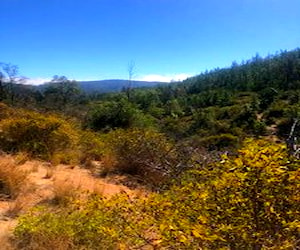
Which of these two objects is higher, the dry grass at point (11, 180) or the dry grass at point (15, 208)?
the dry grass at point (11, 180)

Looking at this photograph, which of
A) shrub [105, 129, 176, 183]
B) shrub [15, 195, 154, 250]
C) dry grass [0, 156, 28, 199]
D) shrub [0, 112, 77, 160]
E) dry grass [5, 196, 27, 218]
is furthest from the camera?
shrub [0, 112, 77, 160]

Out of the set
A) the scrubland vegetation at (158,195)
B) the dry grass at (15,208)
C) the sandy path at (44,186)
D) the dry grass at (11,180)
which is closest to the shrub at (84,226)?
the scrubland vegetation at (158,195)

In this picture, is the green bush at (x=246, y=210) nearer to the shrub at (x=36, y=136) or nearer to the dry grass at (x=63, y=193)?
the dry grass at (x=63, y=193)

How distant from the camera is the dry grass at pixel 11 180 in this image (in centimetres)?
662

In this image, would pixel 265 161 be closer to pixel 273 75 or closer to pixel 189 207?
pixel 189 207

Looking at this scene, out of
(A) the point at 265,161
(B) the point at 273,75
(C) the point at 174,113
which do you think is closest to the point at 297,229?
(A) the point at 265,161

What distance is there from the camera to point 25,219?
4.88 m

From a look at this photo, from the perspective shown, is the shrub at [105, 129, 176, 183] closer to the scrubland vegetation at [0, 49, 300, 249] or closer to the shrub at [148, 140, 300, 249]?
the scrubland vegetation at [0, 49, 300, 249]

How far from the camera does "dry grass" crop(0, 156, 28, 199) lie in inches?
261

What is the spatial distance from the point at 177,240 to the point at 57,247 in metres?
1.82

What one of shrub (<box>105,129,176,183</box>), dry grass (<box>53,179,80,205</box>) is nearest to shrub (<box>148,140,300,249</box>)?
dry grass (<box>53,179,80,205</box>)

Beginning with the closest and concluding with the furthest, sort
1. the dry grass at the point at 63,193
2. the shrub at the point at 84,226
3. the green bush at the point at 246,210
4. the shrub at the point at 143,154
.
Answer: the green bush at the point at 246,210
the shrub at the point at 84,226
the dry grass at the point at 63,193
the shrub at the point at 143,154

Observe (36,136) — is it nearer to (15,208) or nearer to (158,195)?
(15,208)

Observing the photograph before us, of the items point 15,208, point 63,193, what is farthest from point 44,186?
point 15,208
